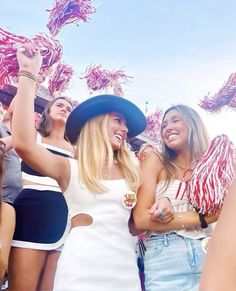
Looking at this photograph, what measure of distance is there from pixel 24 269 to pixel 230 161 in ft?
2.29

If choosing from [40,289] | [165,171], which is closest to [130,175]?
[165,171]

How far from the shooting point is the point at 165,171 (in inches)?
47.6

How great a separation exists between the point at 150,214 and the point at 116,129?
322mm

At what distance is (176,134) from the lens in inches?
50.7

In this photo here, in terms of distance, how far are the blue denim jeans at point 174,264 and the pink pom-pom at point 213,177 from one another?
4.1 inches

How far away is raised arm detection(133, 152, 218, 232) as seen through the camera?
110 centimetres

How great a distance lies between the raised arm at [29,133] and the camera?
111 cm

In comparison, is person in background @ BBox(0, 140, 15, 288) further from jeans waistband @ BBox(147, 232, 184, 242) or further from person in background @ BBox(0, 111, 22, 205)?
jeans waistband @ BBox(147, 232, 184, 242)

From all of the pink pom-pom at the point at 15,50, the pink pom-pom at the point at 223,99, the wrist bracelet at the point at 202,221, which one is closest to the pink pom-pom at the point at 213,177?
the wrist bracelet at the point at 202,221

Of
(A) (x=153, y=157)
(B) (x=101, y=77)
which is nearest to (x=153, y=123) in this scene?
(B) (x=101, y=77)

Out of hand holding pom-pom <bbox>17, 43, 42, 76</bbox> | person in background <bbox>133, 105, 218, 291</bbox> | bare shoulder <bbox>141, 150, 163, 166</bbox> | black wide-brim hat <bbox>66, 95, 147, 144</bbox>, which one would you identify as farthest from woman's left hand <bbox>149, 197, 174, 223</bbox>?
A: hand holding pom-pom <bbox>17, 43, 42, 76</bbox>

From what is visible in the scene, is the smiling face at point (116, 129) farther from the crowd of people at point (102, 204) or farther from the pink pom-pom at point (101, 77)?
the pink pom-pom at point (101, 77)

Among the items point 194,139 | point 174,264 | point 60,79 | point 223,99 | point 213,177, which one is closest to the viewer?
point 174,264

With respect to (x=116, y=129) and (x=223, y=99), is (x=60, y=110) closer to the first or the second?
(x=116, y=129)
